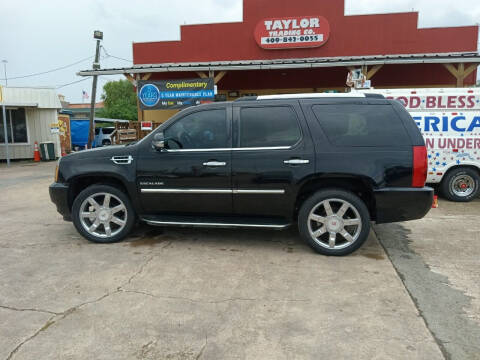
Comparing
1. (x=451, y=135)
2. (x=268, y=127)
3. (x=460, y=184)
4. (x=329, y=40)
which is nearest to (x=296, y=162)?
(x=268, y=127)

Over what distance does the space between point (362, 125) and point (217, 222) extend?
2.10m

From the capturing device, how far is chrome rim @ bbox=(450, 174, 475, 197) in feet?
24.9

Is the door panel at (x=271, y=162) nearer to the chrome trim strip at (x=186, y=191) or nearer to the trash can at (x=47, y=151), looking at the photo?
the chrome trim strip at (x=186, y=191)

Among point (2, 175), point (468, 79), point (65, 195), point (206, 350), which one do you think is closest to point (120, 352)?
point (206, 350)

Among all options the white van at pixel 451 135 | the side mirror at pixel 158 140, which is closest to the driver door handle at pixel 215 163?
the side mirror at pixel 158 140

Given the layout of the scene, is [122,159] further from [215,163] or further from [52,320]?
[52,320]

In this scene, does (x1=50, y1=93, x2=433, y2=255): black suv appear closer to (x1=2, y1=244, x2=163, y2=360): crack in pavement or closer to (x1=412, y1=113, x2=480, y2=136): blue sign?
(x1=2, y1=244, x2=163, y2=360): crack in pavement

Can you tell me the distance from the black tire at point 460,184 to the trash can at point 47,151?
54.8 feet

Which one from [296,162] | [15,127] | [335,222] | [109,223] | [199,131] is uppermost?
[15,127]

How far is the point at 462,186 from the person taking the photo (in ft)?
25.1

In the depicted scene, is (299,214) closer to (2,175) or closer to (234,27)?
(2,175)

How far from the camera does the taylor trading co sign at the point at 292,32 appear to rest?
15.8 metres

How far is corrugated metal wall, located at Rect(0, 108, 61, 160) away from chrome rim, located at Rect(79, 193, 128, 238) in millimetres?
15160

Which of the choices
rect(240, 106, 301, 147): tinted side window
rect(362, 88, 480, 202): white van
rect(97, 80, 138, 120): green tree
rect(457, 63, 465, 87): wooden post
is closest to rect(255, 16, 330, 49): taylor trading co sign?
rect(457, 63, 465, 87): wooden post
